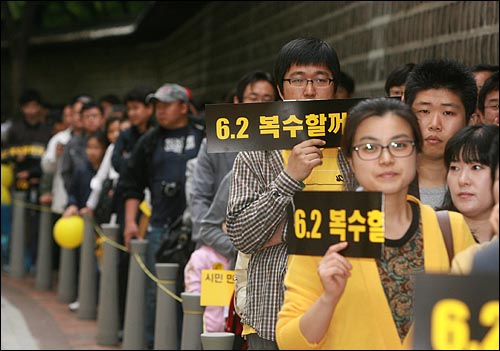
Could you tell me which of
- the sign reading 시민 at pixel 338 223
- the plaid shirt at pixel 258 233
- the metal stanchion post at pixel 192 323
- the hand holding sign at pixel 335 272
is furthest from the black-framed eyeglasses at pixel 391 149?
the metal stanchion post at pixel 192 323

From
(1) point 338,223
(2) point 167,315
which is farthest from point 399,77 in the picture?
(1) point 338,223

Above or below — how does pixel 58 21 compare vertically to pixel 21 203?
above

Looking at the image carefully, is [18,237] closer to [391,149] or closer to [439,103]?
[439,103]

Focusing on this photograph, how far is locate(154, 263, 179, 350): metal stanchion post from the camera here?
8.59 m

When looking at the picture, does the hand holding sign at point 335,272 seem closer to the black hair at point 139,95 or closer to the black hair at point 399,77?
the black hair at point 399,77

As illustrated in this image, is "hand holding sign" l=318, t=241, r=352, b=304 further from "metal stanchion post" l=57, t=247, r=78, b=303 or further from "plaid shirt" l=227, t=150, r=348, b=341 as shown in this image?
"metal stanchion post" l=57, t=247, r=78, b=303

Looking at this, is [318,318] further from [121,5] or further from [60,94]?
[60,94]

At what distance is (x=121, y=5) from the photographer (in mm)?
27250

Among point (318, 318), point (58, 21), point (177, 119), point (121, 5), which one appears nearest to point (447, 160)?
point (318, 318)

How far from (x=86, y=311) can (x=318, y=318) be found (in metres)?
8.94

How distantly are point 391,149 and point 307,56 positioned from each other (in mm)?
1523

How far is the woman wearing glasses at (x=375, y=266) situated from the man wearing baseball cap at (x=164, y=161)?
6.03 m

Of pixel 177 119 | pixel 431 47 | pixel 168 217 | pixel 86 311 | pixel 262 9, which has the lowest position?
pixel 86 311

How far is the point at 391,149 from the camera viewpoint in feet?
11.7
